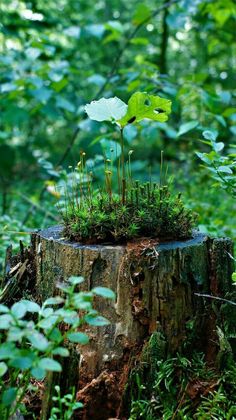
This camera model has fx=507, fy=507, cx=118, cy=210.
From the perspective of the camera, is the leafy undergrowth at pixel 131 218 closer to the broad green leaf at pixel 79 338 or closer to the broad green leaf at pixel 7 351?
the broad green leaf at pixel 79 338

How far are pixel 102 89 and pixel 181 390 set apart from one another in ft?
11.5

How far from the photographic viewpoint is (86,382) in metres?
2.25

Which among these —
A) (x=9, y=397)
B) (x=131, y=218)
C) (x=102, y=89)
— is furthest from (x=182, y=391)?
(x=102, y=89)

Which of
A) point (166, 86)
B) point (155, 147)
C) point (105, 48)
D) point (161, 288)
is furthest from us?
point (105, 48)

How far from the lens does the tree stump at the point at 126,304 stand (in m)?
2.22

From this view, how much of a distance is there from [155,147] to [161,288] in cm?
716

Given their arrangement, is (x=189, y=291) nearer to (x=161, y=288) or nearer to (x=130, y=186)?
(x=161, y=288)

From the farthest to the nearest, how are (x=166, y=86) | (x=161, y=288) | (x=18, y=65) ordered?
(x=18, y=65)
(x=166, y=86)
(x=161, y=288)

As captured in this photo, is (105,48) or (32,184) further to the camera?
(105,48)

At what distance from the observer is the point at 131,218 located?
7.62ft

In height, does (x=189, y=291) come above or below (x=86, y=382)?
above

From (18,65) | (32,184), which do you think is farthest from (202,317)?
(32,184)

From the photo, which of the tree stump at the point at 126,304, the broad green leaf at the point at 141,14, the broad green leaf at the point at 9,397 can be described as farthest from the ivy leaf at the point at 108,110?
the broad green leaf at the point at 141,14

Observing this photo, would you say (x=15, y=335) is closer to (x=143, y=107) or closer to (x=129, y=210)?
(x=129, y=210)
